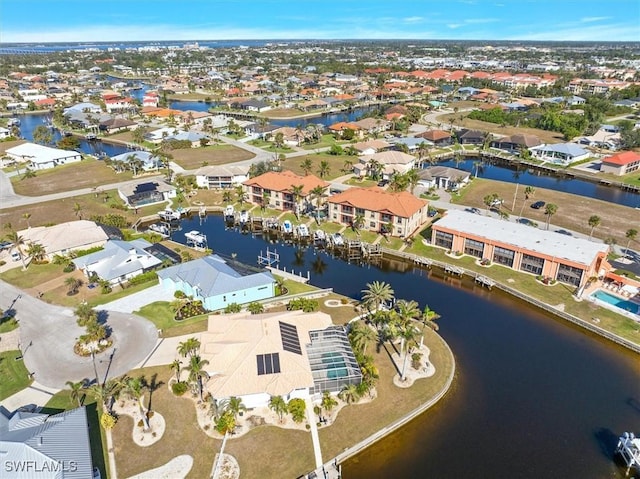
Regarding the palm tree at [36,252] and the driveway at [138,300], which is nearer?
the driveway at [138,300]

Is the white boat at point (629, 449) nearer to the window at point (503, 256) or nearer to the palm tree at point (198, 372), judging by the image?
the window at point (503, 256)

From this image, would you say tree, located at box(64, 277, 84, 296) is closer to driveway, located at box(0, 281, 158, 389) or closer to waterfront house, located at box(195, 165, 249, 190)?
driveway, located at box(0, 281, 158, 389)

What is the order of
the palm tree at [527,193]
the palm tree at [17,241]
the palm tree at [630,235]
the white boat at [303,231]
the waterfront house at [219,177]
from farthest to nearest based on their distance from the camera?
the waterfront house at [219,177]
the palm tree at [527,193]
the white boat at [303,231]
the palm tree at [630,235]
the palm tree at [17,241]

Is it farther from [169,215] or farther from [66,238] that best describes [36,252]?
[169,215]

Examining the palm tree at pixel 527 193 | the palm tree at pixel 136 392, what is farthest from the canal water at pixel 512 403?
the palm tree at pixel 527 193

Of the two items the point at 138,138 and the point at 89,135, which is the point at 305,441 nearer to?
the point at 138,138

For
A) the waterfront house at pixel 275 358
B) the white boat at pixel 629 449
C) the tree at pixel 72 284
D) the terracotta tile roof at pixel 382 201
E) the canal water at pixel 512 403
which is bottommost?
the canal water at pixel 512 403

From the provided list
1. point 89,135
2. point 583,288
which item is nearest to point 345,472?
point 583,288
